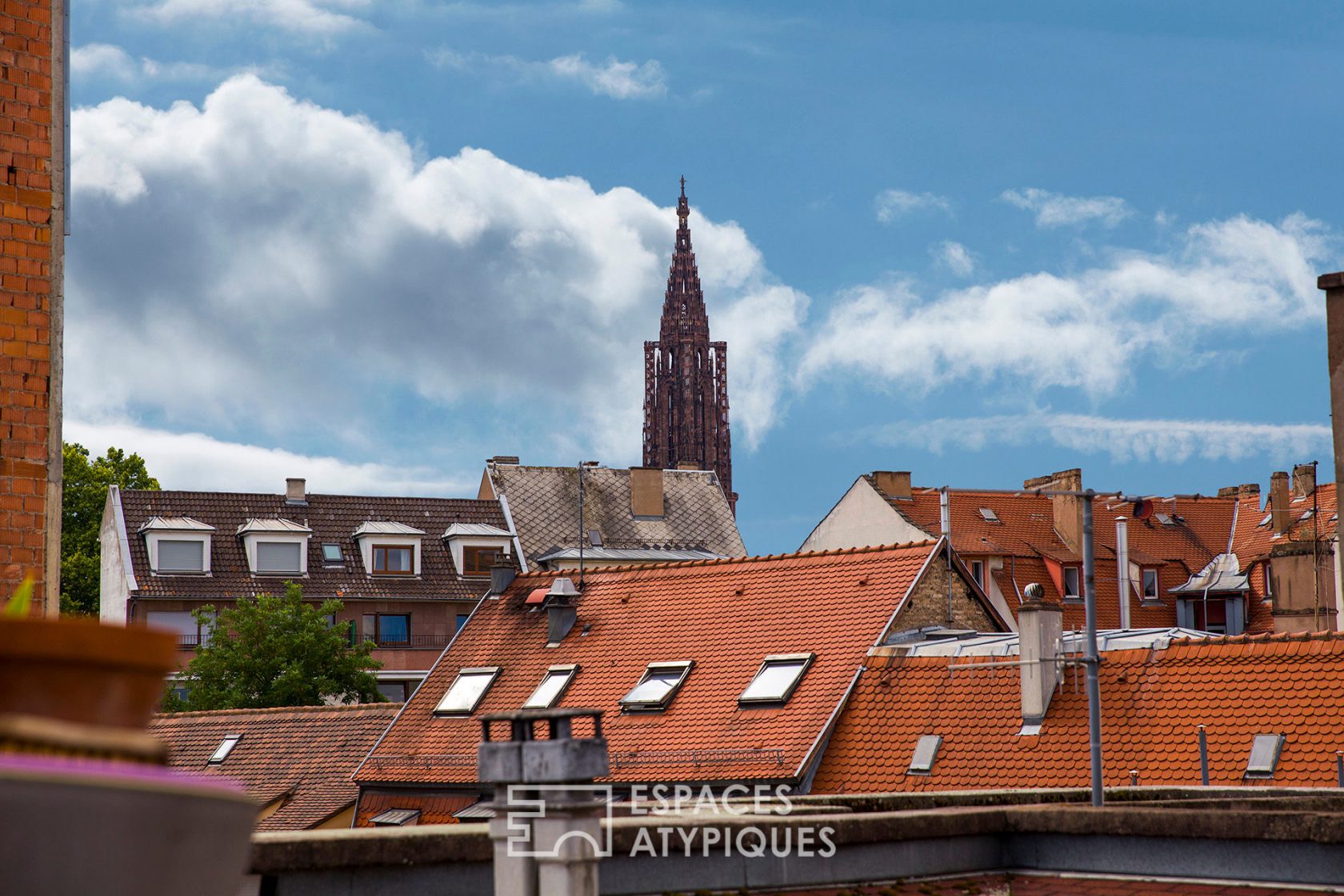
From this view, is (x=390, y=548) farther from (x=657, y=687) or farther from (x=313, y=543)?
(x=657, y=687)

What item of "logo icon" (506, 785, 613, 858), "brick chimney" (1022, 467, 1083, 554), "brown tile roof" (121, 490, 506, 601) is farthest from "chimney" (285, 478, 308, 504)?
"logo icon" (506, 785, 613, 858)

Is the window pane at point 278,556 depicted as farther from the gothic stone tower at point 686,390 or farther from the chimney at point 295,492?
the gothic stone tower at point 686,390

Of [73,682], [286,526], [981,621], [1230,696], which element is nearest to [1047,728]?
[1230,696]

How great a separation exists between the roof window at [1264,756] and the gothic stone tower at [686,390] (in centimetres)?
11771

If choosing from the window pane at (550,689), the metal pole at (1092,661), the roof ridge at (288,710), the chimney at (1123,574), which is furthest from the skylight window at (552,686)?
the chimney at (1123,574)

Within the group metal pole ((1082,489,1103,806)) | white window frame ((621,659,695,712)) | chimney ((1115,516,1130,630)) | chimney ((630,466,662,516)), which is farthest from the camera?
chimney ((630,466,662,516))

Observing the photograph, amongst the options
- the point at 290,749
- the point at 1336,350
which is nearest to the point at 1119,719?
the point at 1336,350

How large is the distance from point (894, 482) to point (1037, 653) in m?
46.6

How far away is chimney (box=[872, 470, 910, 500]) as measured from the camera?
72188 mm

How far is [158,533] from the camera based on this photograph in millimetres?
61719

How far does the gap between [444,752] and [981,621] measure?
10749 millimetres

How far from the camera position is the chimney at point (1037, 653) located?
2592 centimetres

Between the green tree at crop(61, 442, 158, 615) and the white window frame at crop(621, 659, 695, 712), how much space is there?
48060 mm

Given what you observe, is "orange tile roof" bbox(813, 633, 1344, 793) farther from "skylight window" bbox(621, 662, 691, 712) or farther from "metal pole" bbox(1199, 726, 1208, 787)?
"skylight window" bbox(621, 662, 691, 712)
